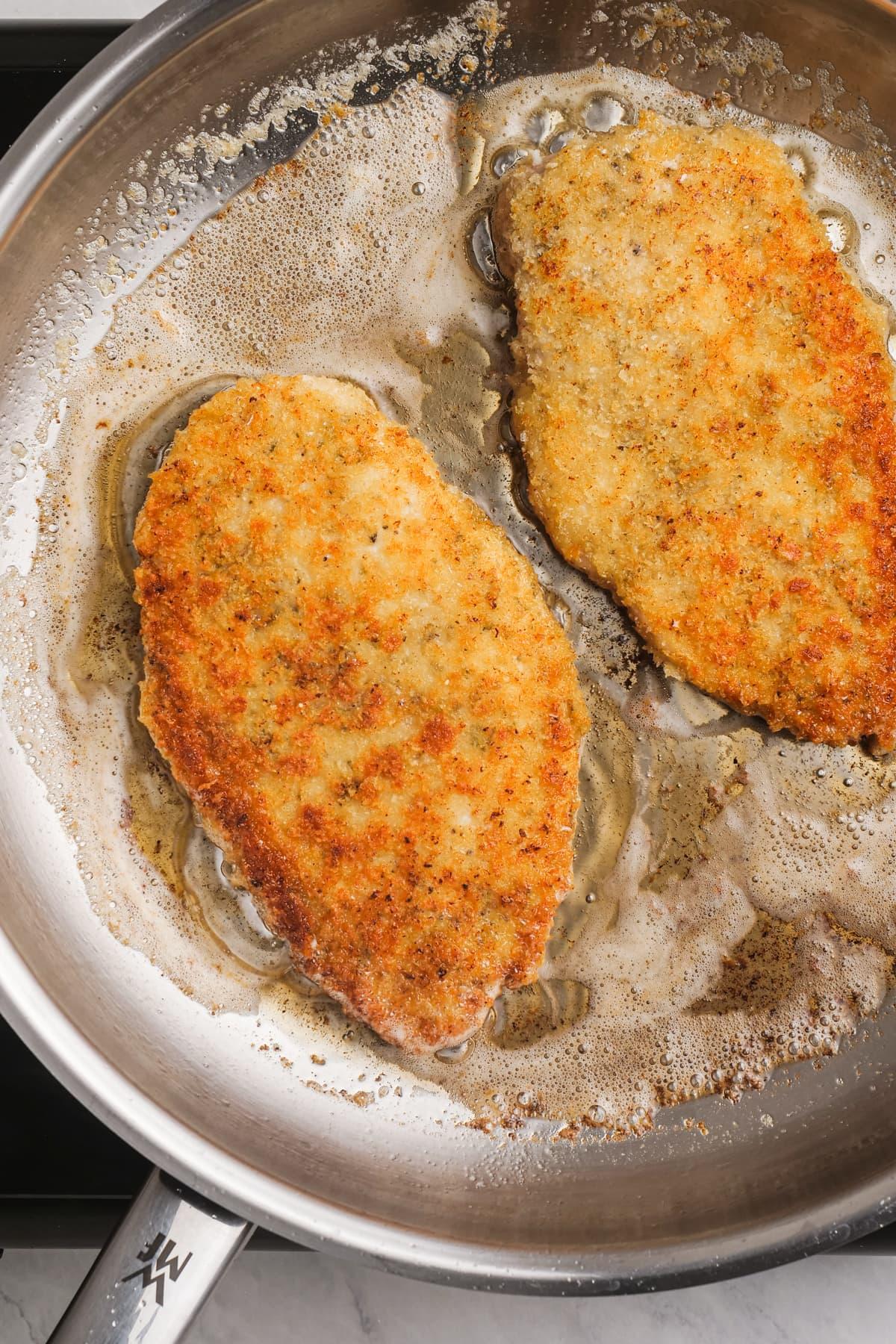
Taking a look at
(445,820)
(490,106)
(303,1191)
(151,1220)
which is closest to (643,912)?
(445,820)

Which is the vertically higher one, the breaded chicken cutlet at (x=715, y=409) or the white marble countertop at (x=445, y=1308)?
the breaded chicken cutlet at (x=715, y=409)

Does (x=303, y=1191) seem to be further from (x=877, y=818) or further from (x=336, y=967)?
(x=877, y=818)

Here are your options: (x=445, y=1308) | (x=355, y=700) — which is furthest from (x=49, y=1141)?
(x=355, y=700)

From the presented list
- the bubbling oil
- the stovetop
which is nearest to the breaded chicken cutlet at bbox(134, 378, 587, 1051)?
the bubbling oil

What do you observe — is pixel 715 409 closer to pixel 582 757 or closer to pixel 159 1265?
pixel 582 757

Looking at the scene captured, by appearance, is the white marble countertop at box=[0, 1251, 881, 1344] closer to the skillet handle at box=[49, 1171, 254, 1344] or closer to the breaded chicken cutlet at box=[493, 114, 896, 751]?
the skillet handle at box=[49, 1171, 254, 1344]

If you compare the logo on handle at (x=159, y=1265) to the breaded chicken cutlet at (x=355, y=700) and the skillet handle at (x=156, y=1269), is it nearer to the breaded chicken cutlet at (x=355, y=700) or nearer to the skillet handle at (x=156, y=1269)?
the skillet handle at (x=156, y=1269)

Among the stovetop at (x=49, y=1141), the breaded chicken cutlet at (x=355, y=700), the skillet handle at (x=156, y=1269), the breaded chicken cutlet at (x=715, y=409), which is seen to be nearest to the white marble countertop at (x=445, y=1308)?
the stovetop at (x=49, y=1141)
